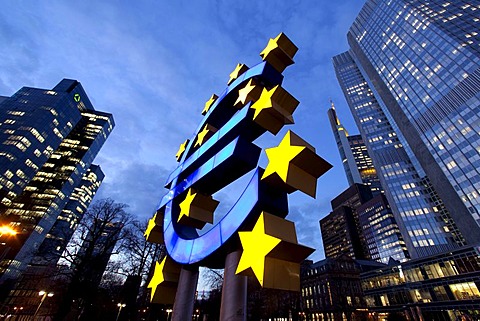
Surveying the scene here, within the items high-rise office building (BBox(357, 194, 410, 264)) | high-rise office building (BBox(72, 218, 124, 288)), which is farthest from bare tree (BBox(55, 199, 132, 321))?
high-rise office building (BBox(357, 194, 410, 264))

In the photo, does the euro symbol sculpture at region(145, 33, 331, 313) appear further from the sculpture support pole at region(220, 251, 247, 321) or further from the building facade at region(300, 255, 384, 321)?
the building facade at region(300, 255, 384, 321)

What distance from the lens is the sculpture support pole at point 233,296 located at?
17.7 ft

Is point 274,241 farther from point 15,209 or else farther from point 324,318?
point 15,209

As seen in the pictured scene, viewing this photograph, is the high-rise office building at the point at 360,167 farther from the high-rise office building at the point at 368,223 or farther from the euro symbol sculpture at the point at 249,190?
the euro symbol sculpture at the point at 249,190

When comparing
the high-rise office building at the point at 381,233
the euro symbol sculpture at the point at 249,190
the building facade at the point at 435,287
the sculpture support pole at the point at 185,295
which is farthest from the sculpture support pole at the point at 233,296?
the high-rise office building at the point at 381,233

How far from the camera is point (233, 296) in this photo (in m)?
5.57

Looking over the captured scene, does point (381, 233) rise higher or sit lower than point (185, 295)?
higher

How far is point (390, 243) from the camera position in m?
101

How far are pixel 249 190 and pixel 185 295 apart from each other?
468cm

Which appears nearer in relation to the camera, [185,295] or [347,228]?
[185,295]

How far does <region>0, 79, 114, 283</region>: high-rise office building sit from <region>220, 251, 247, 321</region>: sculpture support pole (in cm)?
7972

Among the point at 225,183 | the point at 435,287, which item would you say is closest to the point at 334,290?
the point at 435,287

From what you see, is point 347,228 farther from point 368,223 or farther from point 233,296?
point 233,296

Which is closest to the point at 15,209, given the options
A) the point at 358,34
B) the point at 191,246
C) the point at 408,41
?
the point at 191,246
